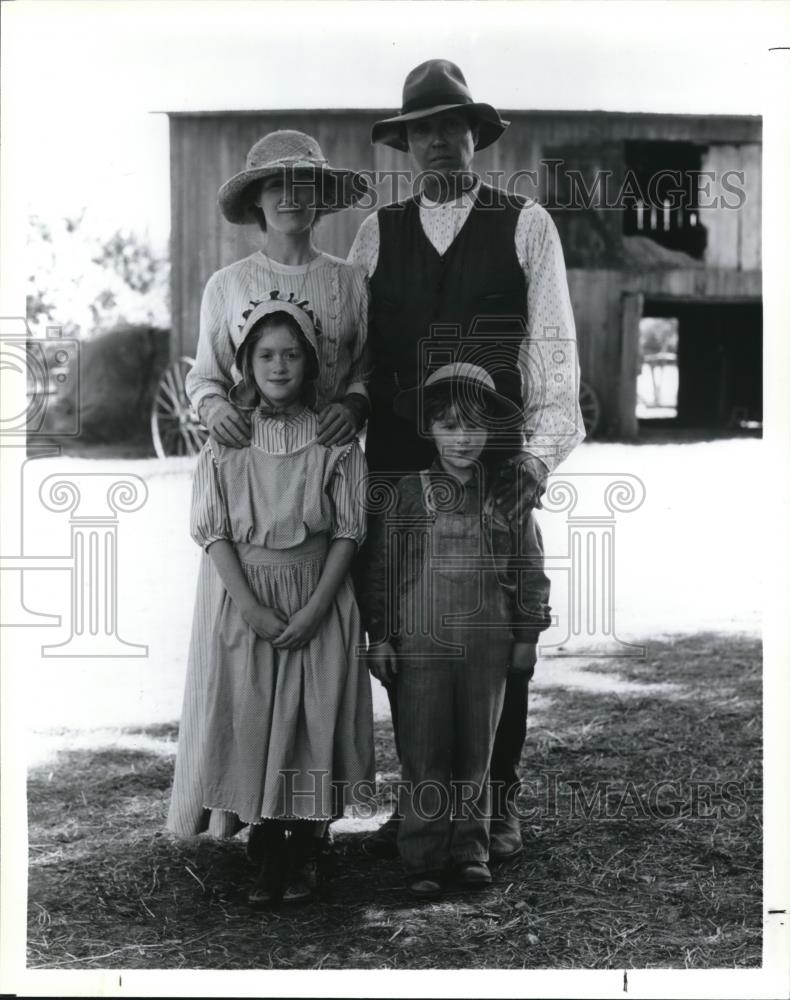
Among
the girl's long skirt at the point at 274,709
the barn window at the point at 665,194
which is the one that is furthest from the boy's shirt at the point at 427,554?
the barn window at the point at 665,194

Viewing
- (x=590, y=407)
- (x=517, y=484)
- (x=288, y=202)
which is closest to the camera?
(x=288, y=202)

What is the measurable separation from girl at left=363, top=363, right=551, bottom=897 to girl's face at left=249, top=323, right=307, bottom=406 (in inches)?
14.3

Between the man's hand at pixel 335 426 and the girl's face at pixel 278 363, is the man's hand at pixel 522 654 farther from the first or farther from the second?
the girl's face at pixel 278 363

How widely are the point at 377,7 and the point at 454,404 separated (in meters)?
1.07

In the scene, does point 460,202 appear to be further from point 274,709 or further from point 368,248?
point 274,709

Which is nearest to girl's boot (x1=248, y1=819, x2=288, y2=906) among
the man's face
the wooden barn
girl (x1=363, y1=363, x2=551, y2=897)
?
girl (x1=363, y1=363, x2=551, y2=897)

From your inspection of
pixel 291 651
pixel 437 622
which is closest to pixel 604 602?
pixel 437 622

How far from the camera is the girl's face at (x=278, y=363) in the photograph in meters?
2.95

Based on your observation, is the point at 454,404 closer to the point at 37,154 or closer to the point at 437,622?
the point at 437,622

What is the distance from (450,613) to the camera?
315cm

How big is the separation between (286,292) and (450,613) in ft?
2.92

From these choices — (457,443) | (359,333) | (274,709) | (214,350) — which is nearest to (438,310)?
(359,333)

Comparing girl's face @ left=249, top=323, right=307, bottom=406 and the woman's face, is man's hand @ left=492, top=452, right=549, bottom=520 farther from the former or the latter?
the woman's face

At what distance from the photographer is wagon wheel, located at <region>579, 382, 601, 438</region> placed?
505cm
